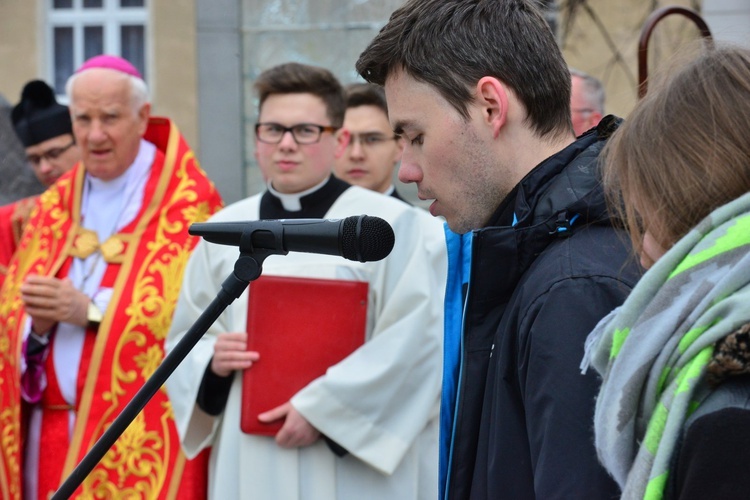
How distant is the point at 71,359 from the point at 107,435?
2313 mm

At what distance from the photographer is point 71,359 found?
409 centimetres

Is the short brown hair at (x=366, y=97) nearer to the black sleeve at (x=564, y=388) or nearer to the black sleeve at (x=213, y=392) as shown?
the black sleeve at (x=213, y=392)

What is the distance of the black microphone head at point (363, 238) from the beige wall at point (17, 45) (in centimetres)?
808

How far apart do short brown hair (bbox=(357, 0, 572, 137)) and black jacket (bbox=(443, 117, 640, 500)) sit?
10cm

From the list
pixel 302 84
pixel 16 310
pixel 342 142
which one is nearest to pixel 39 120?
pixel 16 310

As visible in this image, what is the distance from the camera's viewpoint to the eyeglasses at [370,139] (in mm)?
4797

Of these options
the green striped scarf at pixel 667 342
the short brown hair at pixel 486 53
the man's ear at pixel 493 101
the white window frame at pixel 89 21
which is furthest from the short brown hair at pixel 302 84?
the white window frame at pixel 89 21

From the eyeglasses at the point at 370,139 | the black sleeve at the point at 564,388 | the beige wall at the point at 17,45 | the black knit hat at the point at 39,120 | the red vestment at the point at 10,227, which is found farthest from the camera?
the beige wall at the point at 17,45

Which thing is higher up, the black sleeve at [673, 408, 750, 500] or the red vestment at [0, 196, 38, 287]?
the red vestment at [0, 196, 38, 287]

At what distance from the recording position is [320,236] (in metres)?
1.82

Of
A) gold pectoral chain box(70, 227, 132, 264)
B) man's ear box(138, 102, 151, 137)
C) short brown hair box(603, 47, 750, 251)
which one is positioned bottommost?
gold pectoral chain box(70, 227, 132, 264)

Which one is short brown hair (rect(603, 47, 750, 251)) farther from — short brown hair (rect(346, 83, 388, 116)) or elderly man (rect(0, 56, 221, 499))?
short brown hair (rect(346, 83, 388, 116))

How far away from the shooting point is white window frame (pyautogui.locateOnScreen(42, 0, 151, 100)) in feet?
31.1

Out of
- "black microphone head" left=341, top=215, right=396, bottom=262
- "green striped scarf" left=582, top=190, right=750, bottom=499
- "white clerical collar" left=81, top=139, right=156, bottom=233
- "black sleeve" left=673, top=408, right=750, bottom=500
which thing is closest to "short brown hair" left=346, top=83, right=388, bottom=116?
"white clerical collar" left=81, top=139, right=156, bottom=233
